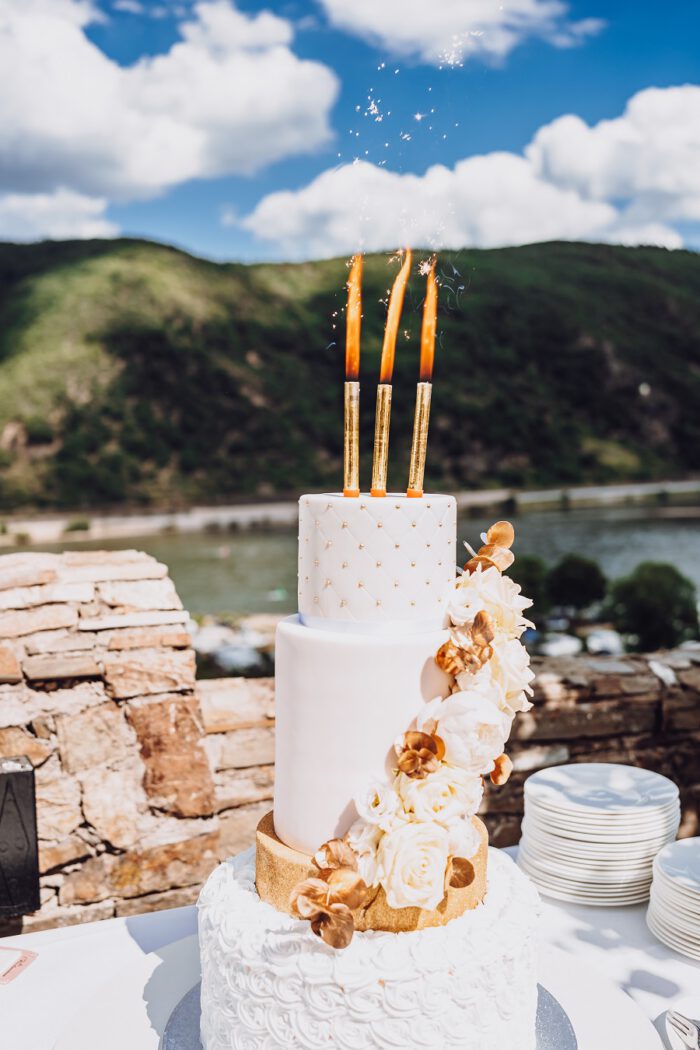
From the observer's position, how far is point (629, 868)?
87.5 inches

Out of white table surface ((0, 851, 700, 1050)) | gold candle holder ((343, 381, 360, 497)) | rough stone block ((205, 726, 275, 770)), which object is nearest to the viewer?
gold candle holder ((343, 381, 360, 497))

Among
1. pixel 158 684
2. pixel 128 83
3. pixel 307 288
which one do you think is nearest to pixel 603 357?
pixel 307 288

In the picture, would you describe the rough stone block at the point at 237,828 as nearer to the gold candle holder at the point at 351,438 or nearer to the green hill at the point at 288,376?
the gold candle holder at the point at 351,438

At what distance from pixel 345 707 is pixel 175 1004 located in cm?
84

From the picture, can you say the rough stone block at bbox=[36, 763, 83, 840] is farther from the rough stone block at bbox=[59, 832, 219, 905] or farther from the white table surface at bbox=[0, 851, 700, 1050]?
the white table surface at bbox=[0, 851, 700, 1050]

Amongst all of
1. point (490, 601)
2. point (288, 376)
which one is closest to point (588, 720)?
point (490, 601)

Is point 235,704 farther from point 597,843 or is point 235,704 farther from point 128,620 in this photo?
point 597,843

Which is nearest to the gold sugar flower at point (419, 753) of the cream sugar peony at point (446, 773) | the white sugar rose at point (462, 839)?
the cream sugar peony at point (446, 773)

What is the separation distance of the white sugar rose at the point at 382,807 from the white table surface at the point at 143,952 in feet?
2.22

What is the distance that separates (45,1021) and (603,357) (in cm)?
5138

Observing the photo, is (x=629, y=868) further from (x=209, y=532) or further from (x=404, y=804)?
(x=209, y=532)

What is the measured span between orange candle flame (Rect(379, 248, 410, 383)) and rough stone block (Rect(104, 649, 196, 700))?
1.54m

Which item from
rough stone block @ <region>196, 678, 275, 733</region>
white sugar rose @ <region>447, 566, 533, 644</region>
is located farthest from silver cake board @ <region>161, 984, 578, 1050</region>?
rough stone block @ <region>196, 678, 275, 733</region>

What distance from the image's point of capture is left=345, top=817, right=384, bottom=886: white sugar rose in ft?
4.65
